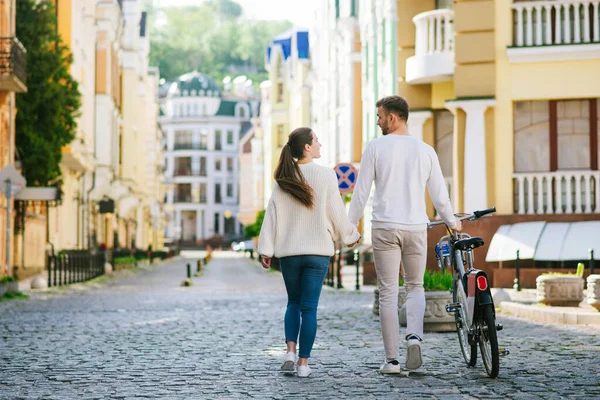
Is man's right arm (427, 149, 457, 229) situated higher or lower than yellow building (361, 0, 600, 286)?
lower

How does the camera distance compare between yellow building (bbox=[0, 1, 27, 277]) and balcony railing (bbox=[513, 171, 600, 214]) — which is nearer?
balcony railing (bbox=[513, 171, 600, 214])

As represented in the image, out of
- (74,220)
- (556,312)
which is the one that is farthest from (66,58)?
(556,312)

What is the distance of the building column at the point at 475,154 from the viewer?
2697cm

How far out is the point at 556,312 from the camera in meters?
16.1

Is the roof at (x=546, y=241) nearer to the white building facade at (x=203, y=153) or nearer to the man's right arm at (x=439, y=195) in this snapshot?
the man's right arm at (x=439, y=195)

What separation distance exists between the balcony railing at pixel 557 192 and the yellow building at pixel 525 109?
0.07ft

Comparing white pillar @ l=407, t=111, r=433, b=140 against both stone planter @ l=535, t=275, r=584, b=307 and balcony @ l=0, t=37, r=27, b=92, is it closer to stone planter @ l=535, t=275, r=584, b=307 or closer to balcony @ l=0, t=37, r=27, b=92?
balcony @ l=0, t=37, r=27, b=92

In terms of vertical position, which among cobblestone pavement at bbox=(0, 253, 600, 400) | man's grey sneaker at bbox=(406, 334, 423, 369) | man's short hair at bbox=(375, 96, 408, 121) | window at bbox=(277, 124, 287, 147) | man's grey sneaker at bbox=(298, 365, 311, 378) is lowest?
cobblestone pavement at bbox=(0, 253, 600, 400)

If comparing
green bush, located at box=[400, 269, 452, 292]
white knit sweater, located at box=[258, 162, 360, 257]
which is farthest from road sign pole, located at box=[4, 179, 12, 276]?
white knit sweater, located at box=[258, 162, 360, 257]

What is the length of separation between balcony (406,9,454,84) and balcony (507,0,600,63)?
1.89 meters

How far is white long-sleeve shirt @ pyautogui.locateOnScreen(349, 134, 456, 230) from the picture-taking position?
970cm

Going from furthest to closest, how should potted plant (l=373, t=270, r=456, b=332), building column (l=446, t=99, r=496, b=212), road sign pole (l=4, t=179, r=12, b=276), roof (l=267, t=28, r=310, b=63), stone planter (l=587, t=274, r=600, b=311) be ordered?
roof (l=267, t=28, r=310, b=63) → road sign pole (l=4, t=179, r=12, b=276) → building column (l=446, t=99, r=496, b=212) → stone planter (l=587, t=274, r=600, b=311) → potted plant (l=373, t=270, r=456, b=332)

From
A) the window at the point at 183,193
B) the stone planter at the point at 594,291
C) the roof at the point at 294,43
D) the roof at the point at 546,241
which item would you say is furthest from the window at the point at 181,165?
the stone planter at the point at 594,291

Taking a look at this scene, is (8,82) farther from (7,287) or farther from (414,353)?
(414,353)
